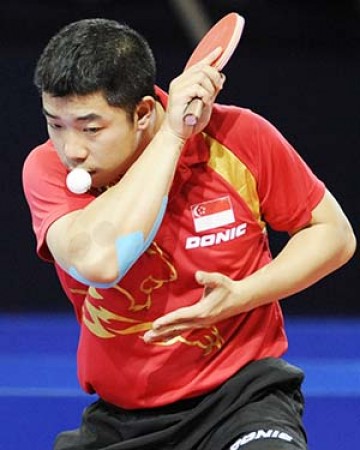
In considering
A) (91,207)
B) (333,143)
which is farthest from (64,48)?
(333,143)

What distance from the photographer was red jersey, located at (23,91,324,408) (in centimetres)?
177

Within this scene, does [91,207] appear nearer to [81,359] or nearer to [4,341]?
[81,359]

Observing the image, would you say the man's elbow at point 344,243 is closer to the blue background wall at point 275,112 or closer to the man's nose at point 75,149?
the man's nose at point 75,149

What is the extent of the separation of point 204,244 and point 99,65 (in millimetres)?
281

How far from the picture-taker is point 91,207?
64.7 inches

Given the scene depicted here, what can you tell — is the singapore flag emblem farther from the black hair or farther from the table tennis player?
the black hair

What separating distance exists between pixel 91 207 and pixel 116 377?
0.97 ft

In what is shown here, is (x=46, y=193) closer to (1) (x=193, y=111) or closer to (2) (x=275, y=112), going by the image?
(1) (x=193, y=111)

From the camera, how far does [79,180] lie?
1655 mm

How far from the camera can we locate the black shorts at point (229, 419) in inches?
66.7

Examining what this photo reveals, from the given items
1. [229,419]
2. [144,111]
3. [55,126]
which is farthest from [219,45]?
[229,419]

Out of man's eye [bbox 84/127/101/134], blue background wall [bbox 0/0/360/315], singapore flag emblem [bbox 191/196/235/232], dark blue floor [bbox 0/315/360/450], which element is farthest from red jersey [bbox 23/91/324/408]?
blue background wall [bbox 0/0/360/315]

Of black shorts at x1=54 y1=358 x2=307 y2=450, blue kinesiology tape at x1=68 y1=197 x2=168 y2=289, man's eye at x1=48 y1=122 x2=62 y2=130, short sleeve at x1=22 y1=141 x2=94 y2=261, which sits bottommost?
black shorts at x1=54 y1=358 x2=307 y2=450

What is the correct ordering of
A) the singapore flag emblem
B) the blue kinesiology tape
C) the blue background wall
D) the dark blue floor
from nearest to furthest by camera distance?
the blue kinesiology tape
the singapore flag emblem
the dark blue floor
the blue background wall
